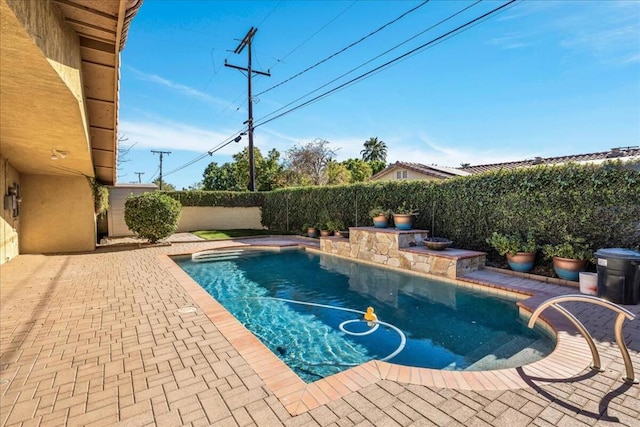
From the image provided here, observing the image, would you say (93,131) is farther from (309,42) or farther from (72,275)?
(309,42)

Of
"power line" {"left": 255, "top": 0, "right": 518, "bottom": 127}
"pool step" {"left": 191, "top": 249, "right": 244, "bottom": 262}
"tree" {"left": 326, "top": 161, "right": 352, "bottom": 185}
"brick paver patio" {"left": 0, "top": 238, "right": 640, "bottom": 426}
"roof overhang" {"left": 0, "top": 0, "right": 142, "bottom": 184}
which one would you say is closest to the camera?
"brick paver patio" {"left": 0, "top": 238, "right": 640, "bottom": 426}

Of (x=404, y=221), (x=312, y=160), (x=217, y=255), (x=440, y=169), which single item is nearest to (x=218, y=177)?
(x=312, y=160)

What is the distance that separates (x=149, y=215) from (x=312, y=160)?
680 inches

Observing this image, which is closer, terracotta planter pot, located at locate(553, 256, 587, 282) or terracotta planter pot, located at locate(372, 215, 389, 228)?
terracotta planter pot, located at locate(553, 256, 587, 282)

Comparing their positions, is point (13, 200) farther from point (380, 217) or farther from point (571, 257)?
point (571, 257)

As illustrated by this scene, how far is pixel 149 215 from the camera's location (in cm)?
1288

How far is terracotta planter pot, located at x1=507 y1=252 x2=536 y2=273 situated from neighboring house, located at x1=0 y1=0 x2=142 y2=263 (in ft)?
29.4

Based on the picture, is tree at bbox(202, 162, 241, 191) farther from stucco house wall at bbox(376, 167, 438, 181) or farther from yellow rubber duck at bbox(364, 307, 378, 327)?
yellow rubber duck at bbox(364, 307, 378, 327)

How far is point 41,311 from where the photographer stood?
5.14m

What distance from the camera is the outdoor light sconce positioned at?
939cm

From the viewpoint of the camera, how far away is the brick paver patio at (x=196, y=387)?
2469 millimetres

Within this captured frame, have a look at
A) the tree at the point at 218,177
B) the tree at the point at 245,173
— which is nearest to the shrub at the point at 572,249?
the tree at the point at 245,173

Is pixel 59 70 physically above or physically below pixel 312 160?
below

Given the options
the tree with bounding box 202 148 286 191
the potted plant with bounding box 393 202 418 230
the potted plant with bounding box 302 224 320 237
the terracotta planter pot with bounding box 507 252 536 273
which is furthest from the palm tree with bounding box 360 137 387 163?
the terracotta planter pot with bounding box 507 252 536 273
